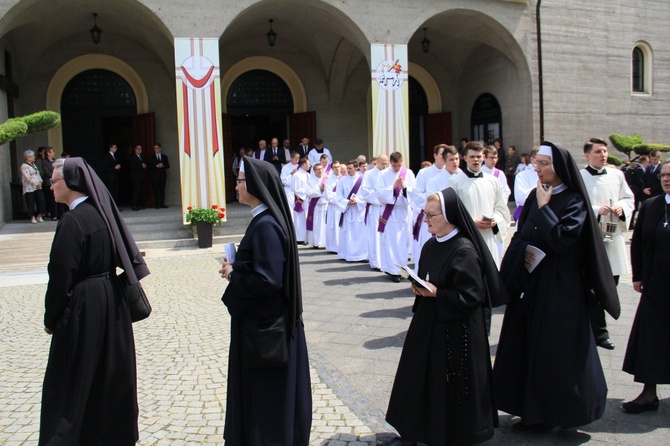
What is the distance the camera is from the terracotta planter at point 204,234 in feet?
42.2

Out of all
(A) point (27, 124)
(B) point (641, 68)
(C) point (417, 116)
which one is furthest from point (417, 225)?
(B) point (641, 68)

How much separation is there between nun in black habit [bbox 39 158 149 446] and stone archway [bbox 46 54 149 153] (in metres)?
15.2

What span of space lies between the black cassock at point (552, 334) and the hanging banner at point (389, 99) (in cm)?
1104

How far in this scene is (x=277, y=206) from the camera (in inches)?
131

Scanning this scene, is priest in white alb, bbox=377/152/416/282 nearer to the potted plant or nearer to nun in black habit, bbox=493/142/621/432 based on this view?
the potted plant

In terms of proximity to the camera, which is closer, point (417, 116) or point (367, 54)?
point (367, 54)

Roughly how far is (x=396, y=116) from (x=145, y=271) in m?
11.9

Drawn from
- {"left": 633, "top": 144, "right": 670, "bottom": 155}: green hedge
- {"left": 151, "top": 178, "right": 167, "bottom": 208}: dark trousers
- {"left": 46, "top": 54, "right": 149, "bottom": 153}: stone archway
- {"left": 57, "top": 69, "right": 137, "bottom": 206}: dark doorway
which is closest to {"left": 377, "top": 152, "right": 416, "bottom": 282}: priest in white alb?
{"left": 633, "top": 144, "right": 670, "bottom": 155}: green hedge

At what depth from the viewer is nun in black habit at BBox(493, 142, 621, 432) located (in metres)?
3.68

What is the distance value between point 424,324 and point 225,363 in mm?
2480

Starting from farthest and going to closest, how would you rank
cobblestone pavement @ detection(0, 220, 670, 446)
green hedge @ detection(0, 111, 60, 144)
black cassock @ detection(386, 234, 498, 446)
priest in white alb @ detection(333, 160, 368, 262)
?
1. priest in white alb @ detection(333, 160, 368, 262)
2. green hedge @ detection(0, 111, 60, 144)
3. cobblestone pavement @ detection(0, 220, 670, 446)
4. black cassock @ detection(386, 234, 498, 446)

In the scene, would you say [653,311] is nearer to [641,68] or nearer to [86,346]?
[86,346]

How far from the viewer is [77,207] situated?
3494mm

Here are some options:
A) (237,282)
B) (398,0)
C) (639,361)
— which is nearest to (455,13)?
(398,0)
